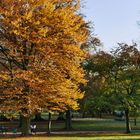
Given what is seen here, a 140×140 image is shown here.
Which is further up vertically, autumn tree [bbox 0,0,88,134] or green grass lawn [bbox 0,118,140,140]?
autumn tree [bbox 0,0,88,134]

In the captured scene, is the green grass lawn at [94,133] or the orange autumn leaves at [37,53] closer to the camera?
the orange autumn leaves at [37,53]

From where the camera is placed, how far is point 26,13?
36.9m

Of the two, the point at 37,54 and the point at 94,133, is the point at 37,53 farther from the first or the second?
the point at 94,133

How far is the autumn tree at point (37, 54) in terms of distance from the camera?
3731cm

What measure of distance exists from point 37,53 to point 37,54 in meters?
0.09

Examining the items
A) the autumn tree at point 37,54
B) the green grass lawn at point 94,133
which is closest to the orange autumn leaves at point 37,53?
the autumn tree at point 37,54

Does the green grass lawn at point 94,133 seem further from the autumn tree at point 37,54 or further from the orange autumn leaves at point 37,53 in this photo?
the orange autumn leaves at point 37,53

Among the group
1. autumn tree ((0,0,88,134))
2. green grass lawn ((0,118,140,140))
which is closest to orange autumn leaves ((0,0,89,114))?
autumn tree ((0,0,88,134))

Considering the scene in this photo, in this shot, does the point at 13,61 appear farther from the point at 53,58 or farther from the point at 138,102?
the point at 138,102

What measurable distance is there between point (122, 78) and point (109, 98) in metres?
2.67

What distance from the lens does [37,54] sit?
3884cm

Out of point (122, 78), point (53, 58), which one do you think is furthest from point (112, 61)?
point (53, 58)

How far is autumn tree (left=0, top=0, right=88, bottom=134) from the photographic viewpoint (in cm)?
3731

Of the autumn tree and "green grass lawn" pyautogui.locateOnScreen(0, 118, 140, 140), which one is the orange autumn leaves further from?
"green grass lawn" pyautogui.locateOnScreen(0, 118, 140, 140)
